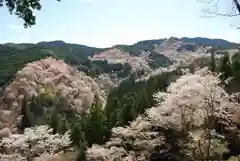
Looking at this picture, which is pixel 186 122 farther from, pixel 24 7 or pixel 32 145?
pixel 24 7

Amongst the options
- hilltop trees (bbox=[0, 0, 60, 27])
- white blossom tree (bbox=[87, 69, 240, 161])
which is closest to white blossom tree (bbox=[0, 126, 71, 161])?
white blossom tree (bbox=[87, 69, 240, 161])

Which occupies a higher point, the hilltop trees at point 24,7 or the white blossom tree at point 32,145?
the hilltop trees at point 24,7

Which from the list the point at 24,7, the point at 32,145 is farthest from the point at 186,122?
the point at 24,7

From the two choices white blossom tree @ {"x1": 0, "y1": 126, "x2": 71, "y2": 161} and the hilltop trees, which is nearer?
the hilltop trees

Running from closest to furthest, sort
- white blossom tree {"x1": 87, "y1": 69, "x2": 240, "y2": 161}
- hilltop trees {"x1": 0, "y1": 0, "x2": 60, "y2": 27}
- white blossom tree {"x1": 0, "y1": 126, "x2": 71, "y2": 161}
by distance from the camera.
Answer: hilltop trees {"x1": 0, "y1": 0, "x2": 60, "y2": 27}
white blossom tree {"x1": 87, "y1": 69, "x2": 240, "y2": 161}
white blossom tree {"x1": 0, "y1": 126, "x2": 71, "y2": 161}

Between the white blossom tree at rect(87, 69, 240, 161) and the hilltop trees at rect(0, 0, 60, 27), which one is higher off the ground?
the hilltop trees at rect(0, 0, 60, 27)

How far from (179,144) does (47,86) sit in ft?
235

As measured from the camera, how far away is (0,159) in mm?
24984

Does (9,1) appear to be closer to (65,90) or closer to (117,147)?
(117,147)

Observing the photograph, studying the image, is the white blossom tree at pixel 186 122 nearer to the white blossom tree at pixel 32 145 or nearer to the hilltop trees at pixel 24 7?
the white blossom tree at pixel 32 145

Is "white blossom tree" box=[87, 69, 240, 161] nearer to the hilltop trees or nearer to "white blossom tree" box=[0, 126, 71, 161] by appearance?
"white blossom tree" box=[0, 126, 71, 161]

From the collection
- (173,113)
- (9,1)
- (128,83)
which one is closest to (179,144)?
(173,113)

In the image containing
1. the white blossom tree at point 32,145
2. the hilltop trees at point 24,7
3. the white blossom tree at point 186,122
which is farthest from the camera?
the white blossom tree at point 32,145

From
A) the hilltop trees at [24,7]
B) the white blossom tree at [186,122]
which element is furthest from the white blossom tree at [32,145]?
the hilltop trees at [24,7]
